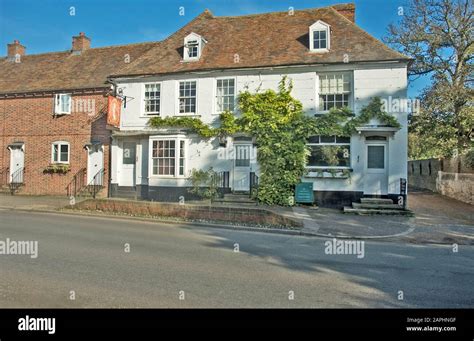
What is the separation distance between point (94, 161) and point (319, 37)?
46.0 ft

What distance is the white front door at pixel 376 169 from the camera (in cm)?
1534

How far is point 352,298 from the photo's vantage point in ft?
16.2

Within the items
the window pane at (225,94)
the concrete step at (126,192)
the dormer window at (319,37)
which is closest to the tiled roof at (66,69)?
the concrete step at (126,192)

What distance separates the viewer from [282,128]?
16.1m

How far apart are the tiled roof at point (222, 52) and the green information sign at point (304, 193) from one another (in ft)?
19.5

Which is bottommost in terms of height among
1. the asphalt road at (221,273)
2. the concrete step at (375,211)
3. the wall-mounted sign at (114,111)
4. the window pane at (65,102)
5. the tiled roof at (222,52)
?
the asphalt road at (221,273)

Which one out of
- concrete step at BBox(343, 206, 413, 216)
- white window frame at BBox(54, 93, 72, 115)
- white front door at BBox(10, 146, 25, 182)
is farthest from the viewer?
white front door at BBox(10, 146, 25, 182)

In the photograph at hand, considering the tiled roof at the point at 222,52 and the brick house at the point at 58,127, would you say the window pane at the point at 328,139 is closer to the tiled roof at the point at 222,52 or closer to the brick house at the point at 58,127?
the tiled roof at the point at 222,52

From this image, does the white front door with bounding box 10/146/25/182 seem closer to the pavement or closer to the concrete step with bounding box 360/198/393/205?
the pavement

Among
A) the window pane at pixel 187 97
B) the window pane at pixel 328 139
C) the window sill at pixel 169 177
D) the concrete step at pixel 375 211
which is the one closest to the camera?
the concrete step at pixel 375 211

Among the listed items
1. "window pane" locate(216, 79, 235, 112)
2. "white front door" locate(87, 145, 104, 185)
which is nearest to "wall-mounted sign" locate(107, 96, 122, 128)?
"white front door" locate(87, 145, 104, 185)

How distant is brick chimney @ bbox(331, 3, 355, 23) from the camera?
19.3 m

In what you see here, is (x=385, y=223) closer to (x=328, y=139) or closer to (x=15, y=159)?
(x=328, y=139)

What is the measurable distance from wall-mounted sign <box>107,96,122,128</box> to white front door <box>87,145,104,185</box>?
198 centimetres
